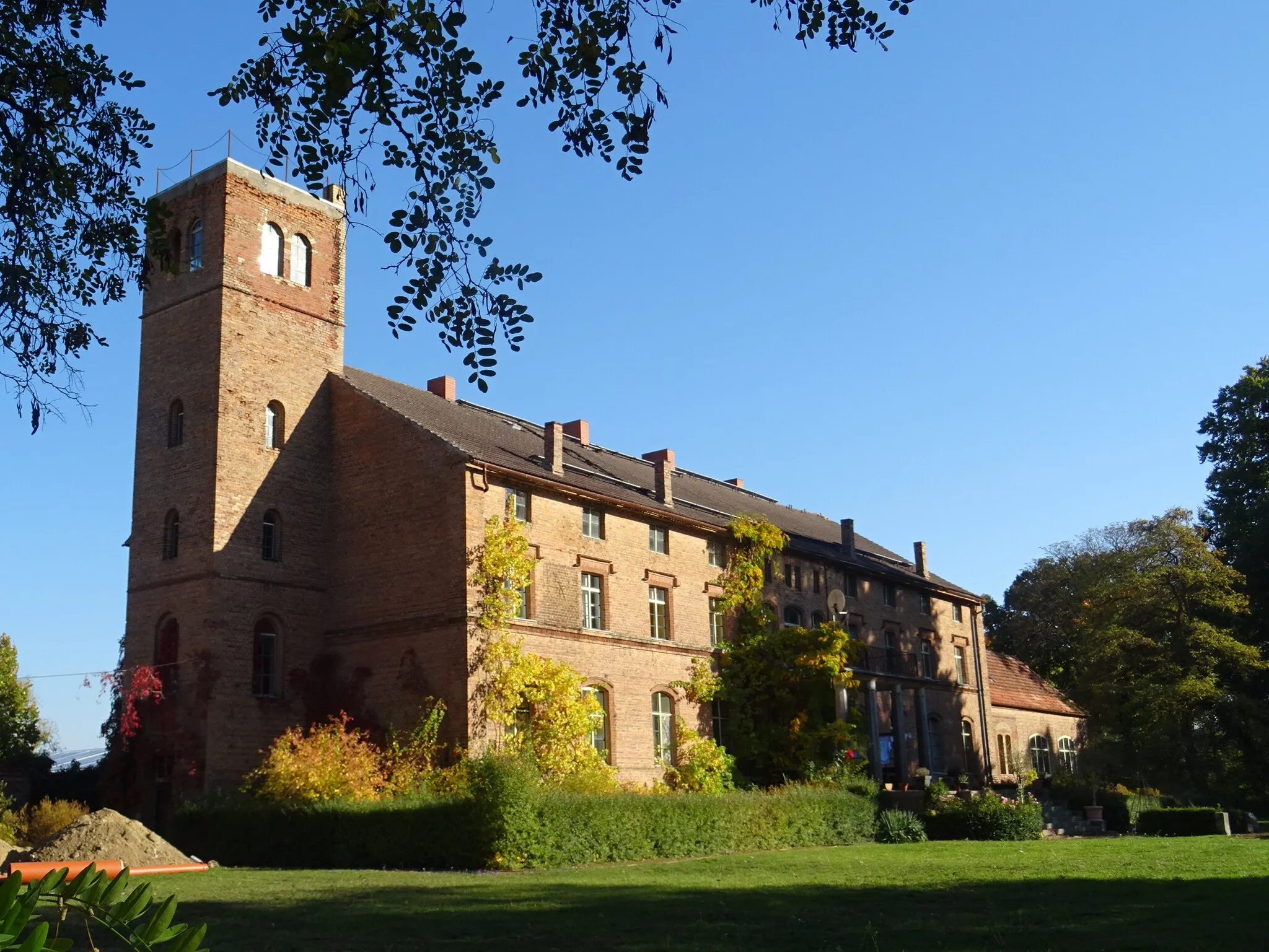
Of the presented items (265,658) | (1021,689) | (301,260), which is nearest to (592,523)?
(265,658)

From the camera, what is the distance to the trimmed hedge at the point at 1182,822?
31.2 m

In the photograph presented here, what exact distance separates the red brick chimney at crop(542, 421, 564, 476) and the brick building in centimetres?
6

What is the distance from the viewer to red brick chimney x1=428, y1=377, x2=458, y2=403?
127ft

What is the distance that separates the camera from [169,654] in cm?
3103

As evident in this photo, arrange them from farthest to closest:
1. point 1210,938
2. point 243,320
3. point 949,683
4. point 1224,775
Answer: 1. point 949,683
2. point 1224,775
3. point 243,320
4. point 1210,938

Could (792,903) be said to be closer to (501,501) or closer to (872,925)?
(872,925)

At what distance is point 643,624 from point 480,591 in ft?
21.6

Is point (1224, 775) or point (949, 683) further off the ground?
point (949, 683)

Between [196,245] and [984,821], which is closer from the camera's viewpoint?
[984,821]

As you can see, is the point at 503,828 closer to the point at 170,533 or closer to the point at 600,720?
the point at 600,720

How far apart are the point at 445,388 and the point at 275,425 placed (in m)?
7.04

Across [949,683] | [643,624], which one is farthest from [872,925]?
[949,683]

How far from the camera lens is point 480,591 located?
2941cm

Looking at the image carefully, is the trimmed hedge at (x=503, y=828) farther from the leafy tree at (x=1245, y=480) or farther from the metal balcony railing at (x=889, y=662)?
the leafy tree at (x=1245, y=480)
